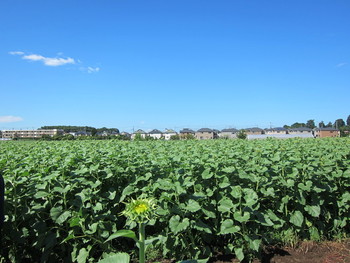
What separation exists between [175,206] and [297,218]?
4.78ft

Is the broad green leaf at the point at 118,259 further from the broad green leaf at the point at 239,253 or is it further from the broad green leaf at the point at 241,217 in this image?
the broad green leaf at the point at 239,253

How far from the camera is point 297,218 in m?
3.21

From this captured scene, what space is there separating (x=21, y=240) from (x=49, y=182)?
58 centimetres

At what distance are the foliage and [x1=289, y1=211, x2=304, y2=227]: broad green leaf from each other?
1cm

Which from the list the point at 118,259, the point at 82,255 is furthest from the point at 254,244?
the point at 118,259

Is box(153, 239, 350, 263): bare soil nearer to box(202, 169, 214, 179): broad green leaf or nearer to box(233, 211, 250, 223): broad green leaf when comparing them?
box(233, 211, 250, 223): broad green leaf

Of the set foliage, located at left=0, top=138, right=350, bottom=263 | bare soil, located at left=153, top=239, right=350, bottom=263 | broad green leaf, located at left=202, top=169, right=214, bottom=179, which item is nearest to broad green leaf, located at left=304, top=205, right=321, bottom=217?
foliage, located at left=0, top=138, right=350, bottom=263

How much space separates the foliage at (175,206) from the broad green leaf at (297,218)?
11 millimetres

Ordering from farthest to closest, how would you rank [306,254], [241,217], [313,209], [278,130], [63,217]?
[278,130] → [313,209] → [306,254] → [241,217] → [63,217]

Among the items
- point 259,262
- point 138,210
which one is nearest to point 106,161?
point 259,262

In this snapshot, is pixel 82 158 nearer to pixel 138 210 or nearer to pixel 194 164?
pixel 194 164

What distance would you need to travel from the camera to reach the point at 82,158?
4.02 meters

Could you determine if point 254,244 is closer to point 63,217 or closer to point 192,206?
point 192,206

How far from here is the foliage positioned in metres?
2.72
